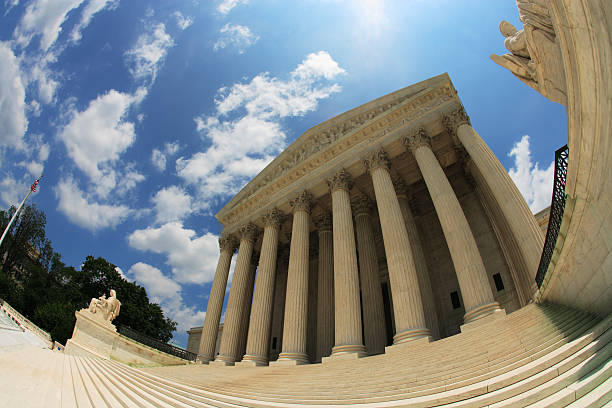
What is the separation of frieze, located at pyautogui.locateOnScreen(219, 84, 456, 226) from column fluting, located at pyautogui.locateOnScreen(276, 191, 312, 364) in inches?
127

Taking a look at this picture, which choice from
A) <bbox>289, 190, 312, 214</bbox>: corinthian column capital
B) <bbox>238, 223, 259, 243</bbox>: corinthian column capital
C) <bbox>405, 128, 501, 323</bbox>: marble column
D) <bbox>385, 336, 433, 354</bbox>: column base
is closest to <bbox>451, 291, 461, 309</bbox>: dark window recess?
<bbox>405, 128, 501, 323</bbox>: marble column

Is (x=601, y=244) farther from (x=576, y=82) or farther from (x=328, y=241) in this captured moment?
(x=328, y=241)

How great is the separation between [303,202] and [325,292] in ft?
23.9

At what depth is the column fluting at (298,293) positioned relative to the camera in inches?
698

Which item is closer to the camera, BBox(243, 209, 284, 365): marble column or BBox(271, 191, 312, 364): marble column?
BBox(271, 191, 312, 364): marble column

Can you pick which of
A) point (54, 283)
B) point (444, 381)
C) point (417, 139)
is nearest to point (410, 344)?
point (444, 381)

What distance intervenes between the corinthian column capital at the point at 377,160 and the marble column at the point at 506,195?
4442mm

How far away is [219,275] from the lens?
27766 millimetres

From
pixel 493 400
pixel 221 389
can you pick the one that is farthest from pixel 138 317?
pixel 493 400

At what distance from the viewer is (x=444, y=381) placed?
22.3ft

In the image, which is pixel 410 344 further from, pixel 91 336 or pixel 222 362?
pixel 91 336

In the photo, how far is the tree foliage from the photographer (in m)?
39.6

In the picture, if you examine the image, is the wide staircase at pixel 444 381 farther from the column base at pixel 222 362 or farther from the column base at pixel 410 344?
the column base at pixel 222 362

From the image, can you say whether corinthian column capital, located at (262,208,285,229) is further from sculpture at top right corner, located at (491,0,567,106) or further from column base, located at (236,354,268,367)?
sculpture at top right corner, located at (491,0,567,106)
